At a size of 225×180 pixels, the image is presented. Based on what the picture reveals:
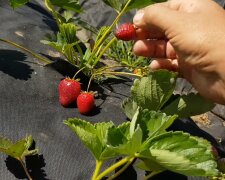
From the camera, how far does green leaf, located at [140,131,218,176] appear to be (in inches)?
33.6

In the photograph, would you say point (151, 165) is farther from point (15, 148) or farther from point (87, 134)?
point (15, 148)

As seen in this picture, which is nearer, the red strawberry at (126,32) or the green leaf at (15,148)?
the green leaf at (15,148)

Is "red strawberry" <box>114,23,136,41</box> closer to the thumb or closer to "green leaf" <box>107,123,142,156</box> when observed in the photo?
the thumb

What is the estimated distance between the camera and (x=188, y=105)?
3.97ft

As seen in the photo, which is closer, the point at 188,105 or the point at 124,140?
the point at 124,140

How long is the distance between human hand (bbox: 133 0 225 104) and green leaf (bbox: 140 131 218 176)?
29 cm

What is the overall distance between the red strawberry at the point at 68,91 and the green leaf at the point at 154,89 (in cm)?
25

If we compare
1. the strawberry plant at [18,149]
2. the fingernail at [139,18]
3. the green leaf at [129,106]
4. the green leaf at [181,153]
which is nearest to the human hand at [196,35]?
the fingernail at [139,18]

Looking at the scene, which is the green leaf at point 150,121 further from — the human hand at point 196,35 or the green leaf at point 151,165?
the human hand at point 196,35

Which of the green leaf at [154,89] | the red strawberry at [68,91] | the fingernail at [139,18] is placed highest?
the fingernail at [139,18]

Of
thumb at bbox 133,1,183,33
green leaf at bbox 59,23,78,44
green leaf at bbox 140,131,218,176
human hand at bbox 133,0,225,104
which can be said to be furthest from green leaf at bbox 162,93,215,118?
green leaf at bbox 59,23,78,44

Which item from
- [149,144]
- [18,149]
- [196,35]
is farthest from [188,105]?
[18,149]

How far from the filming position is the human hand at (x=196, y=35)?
1087 millimetres

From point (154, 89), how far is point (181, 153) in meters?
0.29
